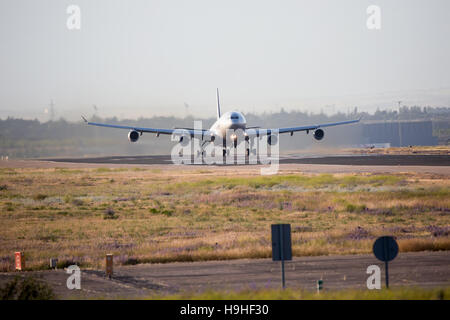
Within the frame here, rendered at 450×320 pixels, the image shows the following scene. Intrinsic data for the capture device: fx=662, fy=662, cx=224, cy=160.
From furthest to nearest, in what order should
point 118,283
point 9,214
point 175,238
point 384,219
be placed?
point 9,214 → point 384,219 → point 175,238 → point 118,283

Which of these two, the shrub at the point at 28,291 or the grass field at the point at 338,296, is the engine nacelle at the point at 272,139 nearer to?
the grass field at the point at 338,296

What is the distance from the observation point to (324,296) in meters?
20.3

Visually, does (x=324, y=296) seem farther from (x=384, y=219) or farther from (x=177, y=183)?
(x=177, y=183)

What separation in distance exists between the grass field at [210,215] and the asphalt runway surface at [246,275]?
2086mm

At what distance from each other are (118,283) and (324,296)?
9.68 meters

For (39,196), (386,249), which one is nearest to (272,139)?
(39,196)

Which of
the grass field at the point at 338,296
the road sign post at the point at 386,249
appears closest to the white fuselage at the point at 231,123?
the road sign post at the point at 386,249

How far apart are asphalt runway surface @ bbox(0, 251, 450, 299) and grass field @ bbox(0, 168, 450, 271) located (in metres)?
2.09

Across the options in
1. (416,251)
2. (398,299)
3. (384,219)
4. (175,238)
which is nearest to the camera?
(398,299)

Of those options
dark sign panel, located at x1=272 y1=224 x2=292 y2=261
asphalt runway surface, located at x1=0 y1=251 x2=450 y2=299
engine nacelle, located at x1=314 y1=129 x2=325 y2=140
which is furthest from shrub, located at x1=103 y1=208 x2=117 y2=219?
engine nacelle, located at x1=314 y1=129 x2=325 y2=140

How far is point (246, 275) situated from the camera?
2764 cm

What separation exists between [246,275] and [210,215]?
24.3m

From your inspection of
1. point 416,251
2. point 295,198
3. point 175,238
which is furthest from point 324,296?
point 295,198

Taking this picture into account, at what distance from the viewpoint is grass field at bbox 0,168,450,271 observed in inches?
1387
